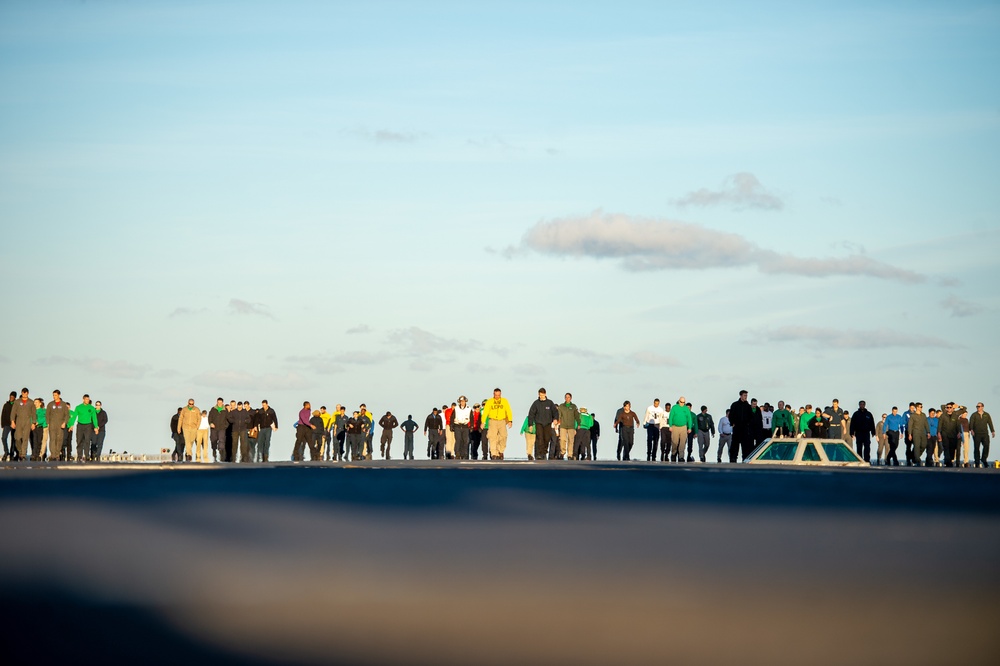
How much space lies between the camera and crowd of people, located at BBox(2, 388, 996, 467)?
40.7m

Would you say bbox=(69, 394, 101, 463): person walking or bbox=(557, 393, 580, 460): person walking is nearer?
bbox=(69, 394, 101, 463): person walking

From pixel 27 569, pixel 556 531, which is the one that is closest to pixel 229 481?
pixel 556 531

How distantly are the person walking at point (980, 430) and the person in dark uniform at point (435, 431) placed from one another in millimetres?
14271

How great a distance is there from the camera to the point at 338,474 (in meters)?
28.2

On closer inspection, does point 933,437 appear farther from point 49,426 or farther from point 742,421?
point 49,426

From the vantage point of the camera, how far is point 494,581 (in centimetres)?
1015

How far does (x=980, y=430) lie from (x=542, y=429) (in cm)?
1089

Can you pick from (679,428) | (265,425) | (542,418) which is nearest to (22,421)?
(265,425)

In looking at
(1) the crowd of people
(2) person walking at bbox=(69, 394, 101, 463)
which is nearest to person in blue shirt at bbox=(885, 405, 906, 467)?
(1) the crowd of people

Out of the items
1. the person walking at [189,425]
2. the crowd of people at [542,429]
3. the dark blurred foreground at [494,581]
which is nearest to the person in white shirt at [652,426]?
the crowd of people at [542,429]

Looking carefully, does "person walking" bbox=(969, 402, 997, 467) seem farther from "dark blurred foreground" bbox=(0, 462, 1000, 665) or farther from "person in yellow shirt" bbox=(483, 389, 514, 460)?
"dark blurred foreground" bbox=(0, 462, 1000, 665)

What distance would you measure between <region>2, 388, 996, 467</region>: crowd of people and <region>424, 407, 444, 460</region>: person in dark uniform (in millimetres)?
28

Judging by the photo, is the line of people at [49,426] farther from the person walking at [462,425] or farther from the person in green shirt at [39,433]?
the person walking at [462,425]

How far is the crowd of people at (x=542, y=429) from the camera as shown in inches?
1603
